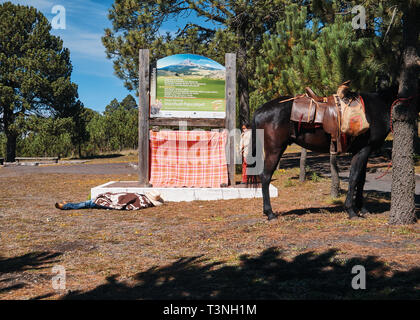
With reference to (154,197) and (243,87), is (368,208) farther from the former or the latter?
(243,87)

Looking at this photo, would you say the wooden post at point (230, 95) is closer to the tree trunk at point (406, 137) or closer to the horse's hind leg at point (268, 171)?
the horse's hind leg at point (268, 171)

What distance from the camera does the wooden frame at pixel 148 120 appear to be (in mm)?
9984

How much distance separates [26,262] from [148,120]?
A: 5973 millimetres

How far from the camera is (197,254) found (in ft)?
15.8

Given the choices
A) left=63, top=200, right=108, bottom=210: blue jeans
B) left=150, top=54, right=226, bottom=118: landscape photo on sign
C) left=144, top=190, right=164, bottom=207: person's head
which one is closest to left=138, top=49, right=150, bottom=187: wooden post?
left=150, top=54, right=226, bottom=118: landscape photo on sign

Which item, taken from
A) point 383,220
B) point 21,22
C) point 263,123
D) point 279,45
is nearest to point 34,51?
point 21,22

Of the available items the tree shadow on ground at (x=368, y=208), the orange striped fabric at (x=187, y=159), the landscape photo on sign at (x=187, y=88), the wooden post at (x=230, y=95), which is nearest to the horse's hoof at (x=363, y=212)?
the tree shadow on ground at (x=368, y=208)

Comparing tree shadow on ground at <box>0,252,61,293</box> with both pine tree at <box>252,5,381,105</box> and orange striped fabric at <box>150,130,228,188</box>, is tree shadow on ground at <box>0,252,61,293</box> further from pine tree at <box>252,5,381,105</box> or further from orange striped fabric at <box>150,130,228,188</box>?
pine tree at <box>252,5,381,105</box>

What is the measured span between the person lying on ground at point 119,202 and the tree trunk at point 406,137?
17.3ft

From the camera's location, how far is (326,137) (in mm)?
6641

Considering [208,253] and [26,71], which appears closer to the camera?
[208,253]

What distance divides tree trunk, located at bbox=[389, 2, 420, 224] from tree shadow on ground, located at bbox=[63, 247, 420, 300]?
1905 millimetres

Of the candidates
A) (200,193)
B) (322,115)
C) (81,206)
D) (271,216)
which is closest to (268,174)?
(271,216)
